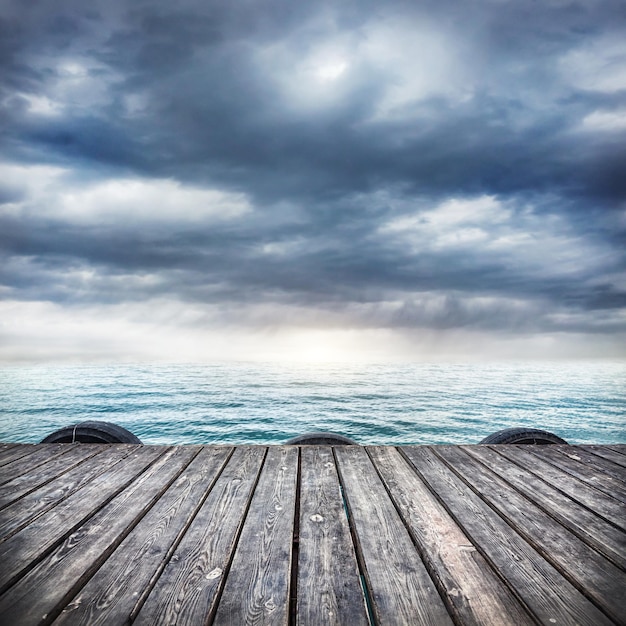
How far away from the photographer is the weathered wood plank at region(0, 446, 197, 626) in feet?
5.36

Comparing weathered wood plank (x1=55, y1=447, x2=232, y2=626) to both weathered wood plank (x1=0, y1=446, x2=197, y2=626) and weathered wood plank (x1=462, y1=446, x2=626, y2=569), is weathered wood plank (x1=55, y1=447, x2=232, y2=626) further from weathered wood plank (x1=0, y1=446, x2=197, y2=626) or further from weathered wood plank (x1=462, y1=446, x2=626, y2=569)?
weathered wood plank (x1=462, y1=446, x2=626, y2=569)

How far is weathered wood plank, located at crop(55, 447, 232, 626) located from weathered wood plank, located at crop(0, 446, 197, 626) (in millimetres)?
58

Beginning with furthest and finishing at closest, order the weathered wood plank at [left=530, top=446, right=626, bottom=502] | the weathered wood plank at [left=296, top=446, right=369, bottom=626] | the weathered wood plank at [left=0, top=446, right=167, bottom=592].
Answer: the weathered wood plank at [left=530, top=446, right=626, bottom=502] < the weathered wood plank at [left=0, top=446, right=167, bottom=592] < the weathered wood plank at [left=296, top=446, right=369, bottom=626]

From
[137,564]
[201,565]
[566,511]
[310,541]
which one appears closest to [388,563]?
[310,541]

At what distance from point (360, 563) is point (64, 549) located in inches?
65.0

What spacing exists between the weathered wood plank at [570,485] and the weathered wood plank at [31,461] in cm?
457

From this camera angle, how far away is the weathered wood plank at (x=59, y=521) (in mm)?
1975

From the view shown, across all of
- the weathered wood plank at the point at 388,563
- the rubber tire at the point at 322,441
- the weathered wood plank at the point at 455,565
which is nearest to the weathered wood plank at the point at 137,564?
the weathered wood plank at the point at 388,563

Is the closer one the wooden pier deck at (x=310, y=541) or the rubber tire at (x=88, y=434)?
the wooden pier deck at (x=310, y=541)

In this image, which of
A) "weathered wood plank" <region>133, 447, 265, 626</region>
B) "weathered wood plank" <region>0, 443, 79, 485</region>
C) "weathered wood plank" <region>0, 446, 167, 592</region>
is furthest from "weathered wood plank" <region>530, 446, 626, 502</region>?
"weathered wood plank" <region>0, 443, 79, 485</region>

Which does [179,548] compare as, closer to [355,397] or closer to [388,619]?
[388,619]

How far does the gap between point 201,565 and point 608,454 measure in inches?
168

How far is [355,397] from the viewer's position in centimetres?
2245

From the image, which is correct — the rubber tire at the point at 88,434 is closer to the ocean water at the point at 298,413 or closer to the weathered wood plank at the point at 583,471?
the weathered wood plank at the point at 583,471
